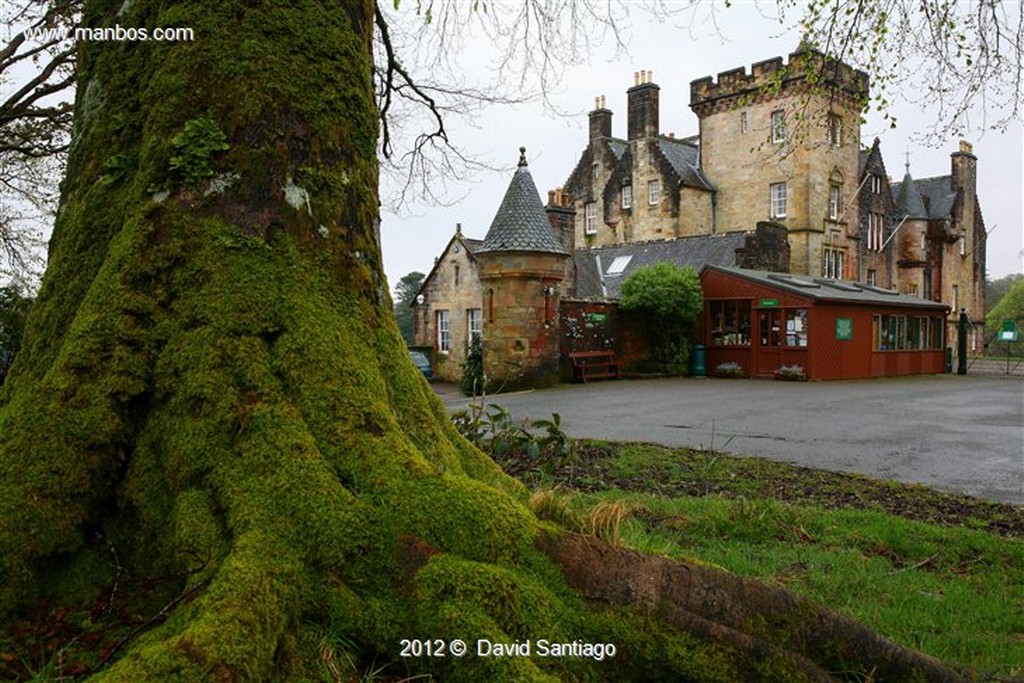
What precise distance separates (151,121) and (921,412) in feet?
54.4

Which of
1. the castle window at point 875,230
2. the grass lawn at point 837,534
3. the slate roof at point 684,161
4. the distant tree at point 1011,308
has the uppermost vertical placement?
the slate roof at point 684,161

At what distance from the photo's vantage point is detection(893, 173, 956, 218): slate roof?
173ft

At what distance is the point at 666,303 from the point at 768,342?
433 cm

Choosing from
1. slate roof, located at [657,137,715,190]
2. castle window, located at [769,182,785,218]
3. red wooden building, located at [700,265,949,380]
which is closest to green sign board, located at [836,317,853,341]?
red wooden building, located at [700,265,949,380]

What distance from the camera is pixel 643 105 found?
→ 42312 millimetres

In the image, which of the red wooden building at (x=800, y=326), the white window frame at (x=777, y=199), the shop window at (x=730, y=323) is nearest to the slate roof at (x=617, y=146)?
the white window frame at (x=777, y=199)

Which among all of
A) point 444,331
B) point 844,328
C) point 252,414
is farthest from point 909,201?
point 252,414

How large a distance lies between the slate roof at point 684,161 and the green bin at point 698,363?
15.7 meters

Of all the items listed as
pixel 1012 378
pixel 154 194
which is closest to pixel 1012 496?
pixel 154 194

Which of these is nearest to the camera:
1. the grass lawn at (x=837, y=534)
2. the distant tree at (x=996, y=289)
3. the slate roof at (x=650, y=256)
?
the grass lawn at (x=837, y=534)

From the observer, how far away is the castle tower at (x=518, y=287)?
22.5 meters

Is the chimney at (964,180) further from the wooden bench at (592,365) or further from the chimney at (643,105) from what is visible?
the wooden bench at (592,365)

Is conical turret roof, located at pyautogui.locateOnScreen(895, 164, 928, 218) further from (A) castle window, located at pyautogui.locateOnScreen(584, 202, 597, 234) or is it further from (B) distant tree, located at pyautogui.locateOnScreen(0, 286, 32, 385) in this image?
(B) distant tree, located at pyautogui.locateOnScreen(0, 286, 32, 385)

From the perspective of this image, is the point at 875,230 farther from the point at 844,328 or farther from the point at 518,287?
the point at 518,287
